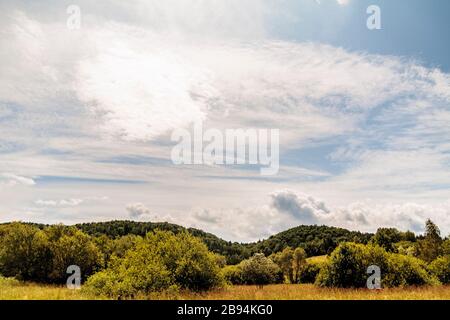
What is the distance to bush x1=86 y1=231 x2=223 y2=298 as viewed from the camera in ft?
70.3

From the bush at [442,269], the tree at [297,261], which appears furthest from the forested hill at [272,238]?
the bush at [442,269]

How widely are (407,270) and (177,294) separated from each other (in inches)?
727

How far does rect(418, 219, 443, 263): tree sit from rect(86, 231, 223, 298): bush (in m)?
32.5

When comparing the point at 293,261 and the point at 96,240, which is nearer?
the point at 96,240

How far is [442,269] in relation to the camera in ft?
105

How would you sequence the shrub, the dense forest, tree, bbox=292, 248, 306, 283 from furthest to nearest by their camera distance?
tree, bbox=292, 248, 306, 283 < the shrub < the dense forest

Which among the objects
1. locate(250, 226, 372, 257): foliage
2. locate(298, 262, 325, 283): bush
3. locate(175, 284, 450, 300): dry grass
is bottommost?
locate(298, 262, 325, 283): bush

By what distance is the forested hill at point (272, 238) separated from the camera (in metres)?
110

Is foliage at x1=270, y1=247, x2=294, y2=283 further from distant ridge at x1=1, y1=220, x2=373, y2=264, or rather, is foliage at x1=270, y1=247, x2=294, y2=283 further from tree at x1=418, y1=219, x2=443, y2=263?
tree at x1=418, y1=219, x2=443, y2=263

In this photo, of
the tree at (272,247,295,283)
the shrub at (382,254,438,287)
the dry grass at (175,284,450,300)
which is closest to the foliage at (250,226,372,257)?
the tree at (272,247,295,283)
